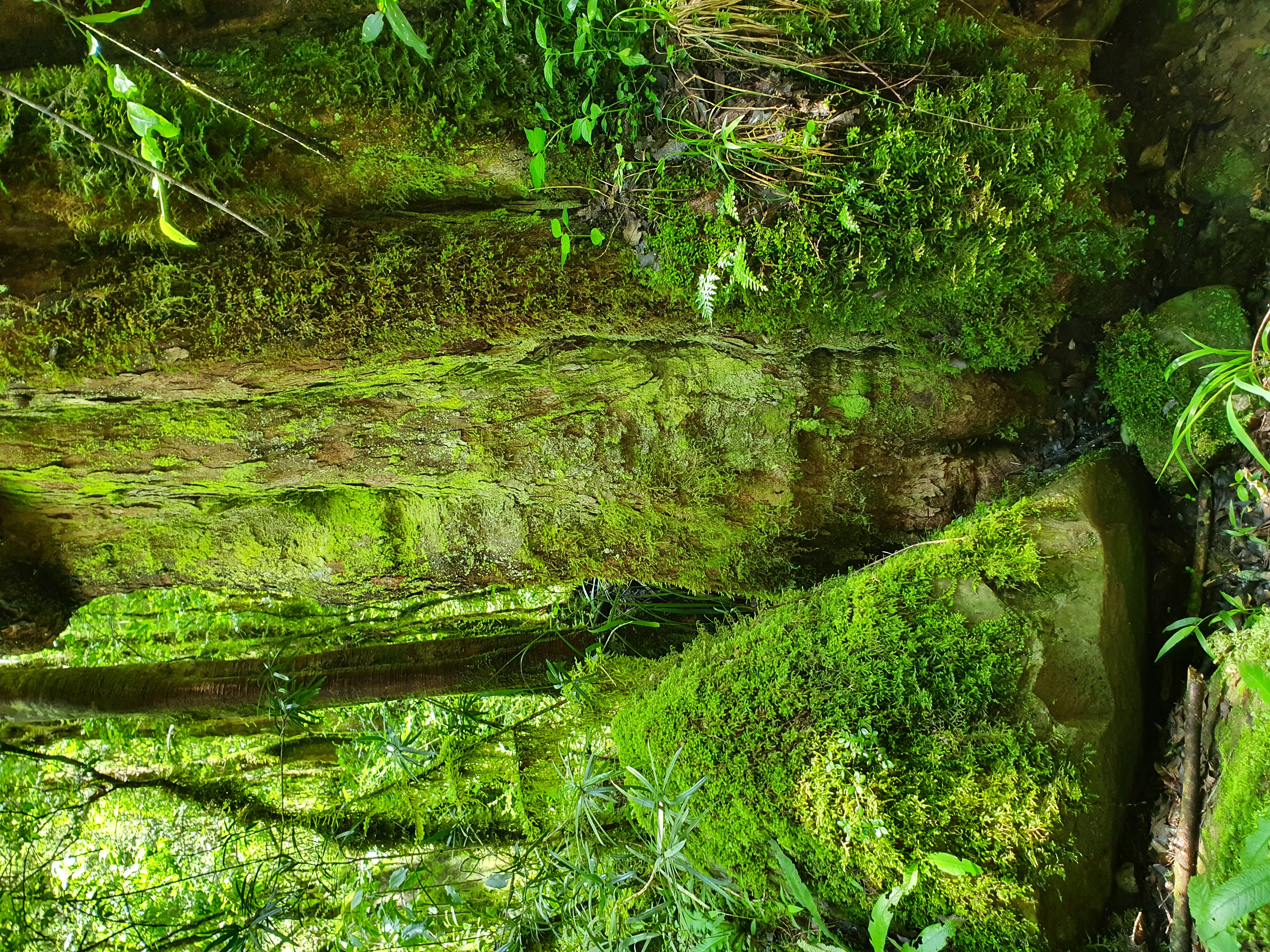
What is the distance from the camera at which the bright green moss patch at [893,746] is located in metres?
2.01

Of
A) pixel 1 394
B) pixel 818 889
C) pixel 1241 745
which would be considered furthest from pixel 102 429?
pixel 1241 745

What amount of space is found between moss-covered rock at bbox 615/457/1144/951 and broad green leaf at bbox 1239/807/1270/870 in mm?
536

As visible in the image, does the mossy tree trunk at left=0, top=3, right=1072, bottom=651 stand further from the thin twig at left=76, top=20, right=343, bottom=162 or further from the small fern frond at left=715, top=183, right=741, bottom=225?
the small fern frond at left=715, top=183, right=741, bottom=225

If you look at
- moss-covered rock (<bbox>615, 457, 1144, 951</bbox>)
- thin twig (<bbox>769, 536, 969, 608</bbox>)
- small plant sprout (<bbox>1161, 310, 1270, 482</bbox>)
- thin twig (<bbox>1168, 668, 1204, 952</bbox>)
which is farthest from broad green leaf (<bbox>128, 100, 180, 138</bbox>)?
thin twig (<bbox>1168, 668, 1204, 952</bbox>)

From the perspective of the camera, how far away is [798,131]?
2244 millimetres

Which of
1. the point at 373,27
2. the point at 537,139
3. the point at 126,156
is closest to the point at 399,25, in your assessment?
the point at 373,27

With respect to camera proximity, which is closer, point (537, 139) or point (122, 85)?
point (122, 85)

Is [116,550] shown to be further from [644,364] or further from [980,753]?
[980,753]

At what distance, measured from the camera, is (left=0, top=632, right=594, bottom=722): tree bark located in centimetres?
374

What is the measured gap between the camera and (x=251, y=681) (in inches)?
152

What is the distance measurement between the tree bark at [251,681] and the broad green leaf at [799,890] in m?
1.92

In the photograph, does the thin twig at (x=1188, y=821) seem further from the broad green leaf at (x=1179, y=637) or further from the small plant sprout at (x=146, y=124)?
the small plant sprout at (x=146, y=124)

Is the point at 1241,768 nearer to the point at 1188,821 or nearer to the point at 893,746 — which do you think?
the point at 1188,821

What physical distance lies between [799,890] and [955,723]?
71 cm
